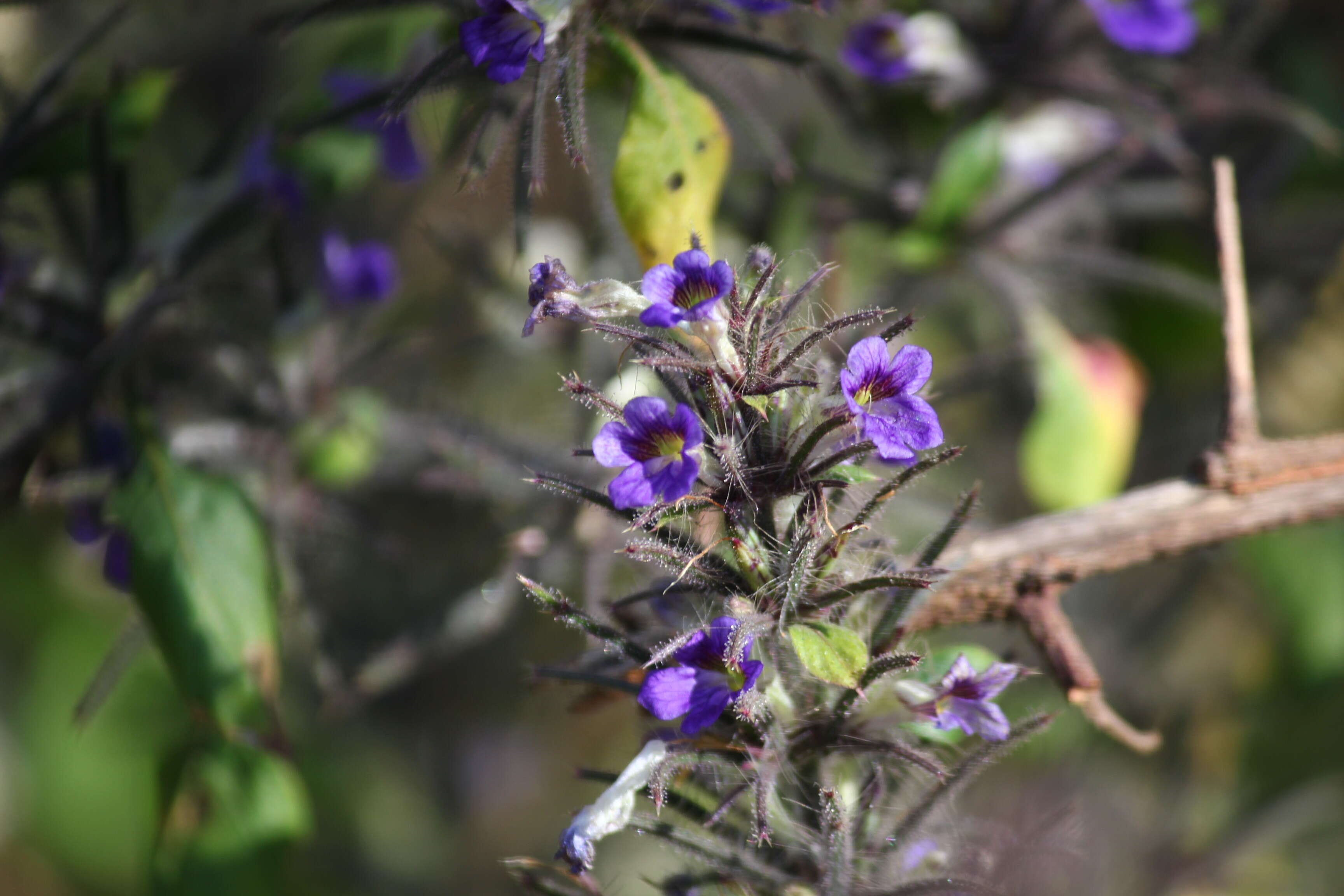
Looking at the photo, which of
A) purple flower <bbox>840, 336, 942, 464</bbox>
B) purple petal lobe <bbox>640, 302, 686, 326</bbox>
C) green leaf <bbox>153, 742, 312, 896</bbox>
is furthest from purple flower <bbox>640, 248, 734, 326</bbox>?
green leaf <bbox>153, 742, 312, 896</bbox>

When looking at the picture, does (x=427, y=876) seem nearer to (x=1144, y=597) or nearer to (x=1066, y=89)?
(x=1144, y=597)

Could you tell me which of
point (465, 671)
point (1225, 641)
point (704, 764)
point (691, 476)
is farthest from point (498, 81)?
point (1225, 641)

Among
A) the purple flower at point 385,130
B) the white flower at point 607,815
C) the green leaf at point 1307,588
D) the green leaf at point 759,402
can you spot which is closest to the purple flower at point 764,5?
the green leaf at point 759,402

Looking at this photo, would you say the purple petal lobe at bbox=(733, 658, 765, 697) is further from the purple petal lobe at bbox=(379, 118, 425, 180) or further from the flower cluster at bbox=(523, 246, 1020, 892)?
the purple petal lobe at bbox=(379, 118, 425, 180)

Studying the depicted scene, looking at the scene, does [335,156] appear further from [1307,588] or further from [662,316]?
[1307,588]

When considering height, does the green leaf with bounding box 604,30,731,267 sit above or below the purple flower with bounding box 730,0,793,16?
below

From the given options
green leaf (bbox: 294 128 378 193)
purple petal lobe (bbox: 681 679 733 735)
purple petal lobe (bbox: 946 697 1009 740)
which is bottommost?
purple petal lobe (bbox: 946 697 1009 740)
